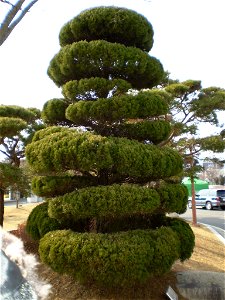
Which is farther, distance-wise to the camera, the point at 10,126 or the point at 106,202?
the point at 10,126

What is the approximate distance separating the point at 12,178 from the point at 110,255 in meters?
4.50

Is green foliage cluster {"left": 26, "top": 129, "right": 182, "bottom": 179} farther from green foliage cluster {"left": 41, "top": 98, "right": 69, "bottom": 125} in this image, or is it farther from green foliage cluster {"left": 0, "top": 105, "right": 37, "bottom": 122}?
green foliage cluster {"left": 0, "top": 105, "right": 37, "bottom": 122}

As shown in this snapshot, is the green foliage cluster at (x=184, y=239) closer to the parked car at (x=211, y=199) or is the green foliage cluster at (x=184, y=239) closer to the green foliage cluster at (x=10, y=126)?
the green foliage cluster at (x=10, y=126)

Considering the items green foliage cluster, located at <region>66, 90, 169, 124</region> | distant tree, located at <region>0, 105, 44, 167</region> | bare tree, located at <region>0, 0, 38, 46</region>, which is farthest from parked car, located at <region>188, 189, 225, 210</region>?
bare tree, located at <region>0, 0, 38, 46</region>

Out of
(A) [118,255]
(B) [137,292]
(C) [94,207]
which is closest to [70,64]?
(C) [94,207]

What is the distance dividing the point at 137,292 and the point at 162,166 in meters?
1.99

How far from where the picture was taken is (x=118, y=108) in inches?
223

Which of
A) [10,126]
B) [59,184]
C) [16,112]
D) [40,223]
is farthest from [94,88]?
[16,112]

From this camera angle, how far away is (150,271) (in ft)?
16.4

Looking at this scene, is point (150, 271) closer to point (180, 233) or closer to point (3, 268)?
point (180, 233)

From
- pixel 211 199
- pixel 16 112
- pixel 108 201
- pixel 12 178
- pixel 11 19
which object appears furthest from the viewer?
pixel 211 199

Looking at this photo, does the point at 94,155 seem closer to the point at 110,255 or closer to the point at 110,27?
the point at 110,255

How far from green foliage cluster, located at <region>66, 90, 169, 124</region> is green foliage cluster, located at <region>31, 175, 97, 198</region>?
41.3 inches

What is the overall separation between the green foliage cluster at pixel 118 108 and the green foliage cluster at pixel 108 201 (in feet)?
4.24
